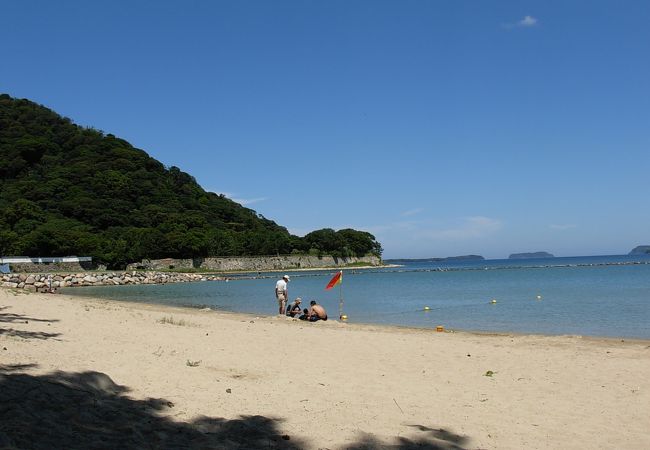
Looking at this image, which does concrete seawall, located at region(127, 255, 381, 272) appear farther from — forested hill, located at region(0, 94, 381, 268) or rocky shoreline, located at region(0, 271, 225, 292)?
rocky shoreline, located at region(0, 271, 225, 292)

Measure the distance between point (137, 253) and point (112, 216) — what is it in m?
Answer: 17.6

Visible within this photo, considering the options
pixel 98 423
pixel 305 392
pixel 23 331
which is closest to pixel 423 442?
pixel 305 392

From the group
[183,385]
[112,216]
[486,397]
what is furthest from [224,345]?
[112,216]

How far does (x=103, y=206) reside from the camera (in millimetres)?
104375

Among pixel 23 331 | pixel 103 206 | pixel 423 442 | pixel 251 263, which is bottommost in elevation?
pixel 423 442

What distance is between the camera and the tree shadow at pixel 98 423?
15.5ft

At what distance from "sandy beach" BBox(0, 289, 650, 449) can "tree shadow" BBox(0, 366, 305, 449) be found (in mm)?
20

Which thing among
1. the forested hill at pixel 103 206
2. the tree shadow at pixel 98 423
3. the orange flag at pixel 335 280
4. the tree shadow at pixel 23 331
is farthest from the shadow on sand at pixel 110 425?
the forested hill at pixel 103 206

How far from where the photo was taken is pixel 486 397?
8.25 meters

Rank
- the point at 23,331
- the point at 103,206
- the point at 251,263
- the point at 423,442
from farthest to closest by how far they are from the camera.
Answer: the point at 251,263
the point at 103,206
the point at 23,331
the point at 423,442

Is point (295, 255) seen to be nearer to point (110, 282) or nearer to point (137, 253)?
point (137, 253)

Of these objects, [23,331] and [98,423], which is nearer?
[98,423]

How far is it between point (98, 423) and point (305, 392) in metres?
3.39

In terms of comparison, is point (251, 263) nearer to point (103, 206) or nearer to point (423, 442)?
point (103, 206)
